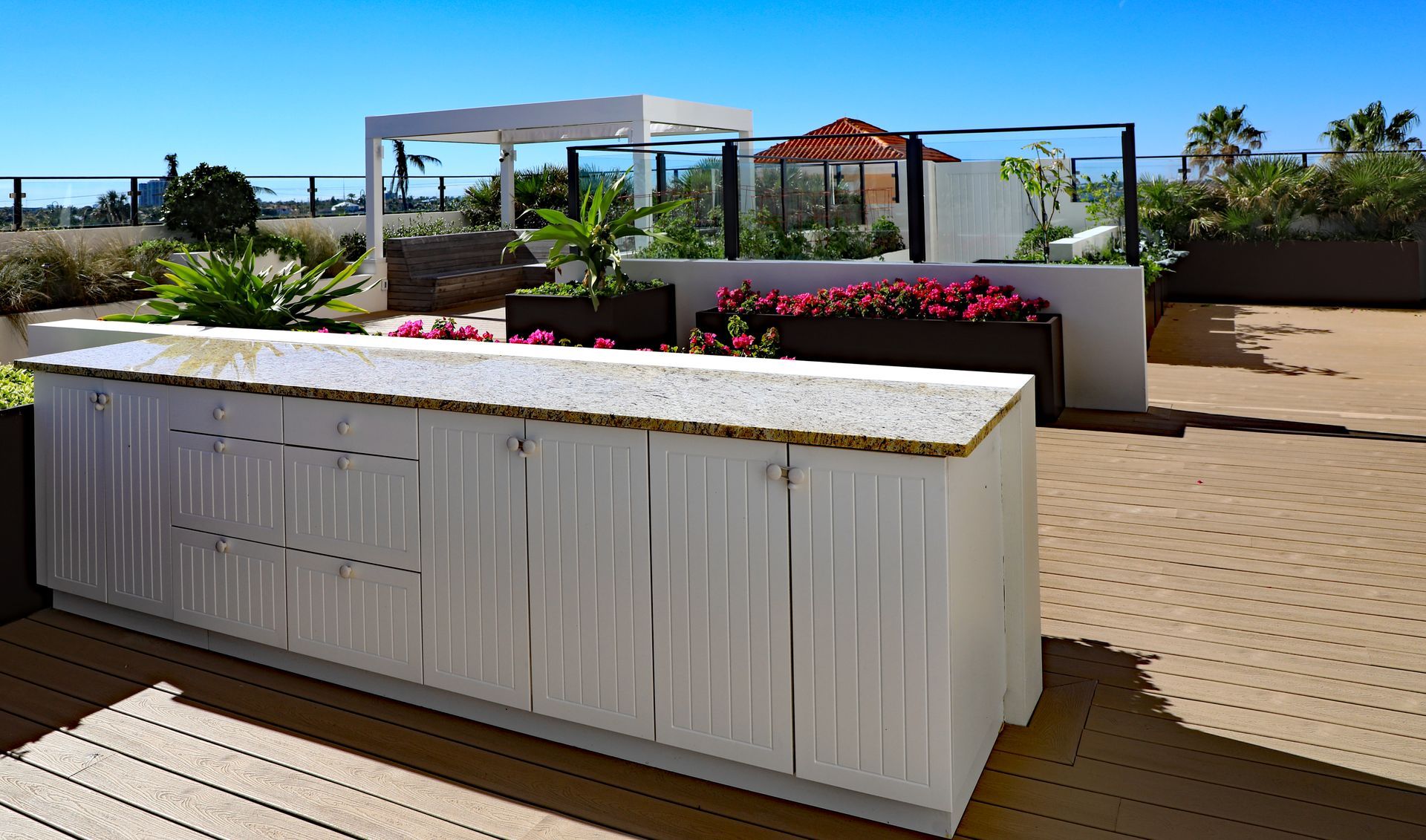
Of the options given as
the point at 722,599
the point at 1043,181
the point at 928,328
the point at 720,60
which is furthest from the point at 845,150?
the point at 720,60

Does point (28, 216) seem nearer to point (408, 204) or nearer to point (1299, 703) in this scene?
point (408, 204)

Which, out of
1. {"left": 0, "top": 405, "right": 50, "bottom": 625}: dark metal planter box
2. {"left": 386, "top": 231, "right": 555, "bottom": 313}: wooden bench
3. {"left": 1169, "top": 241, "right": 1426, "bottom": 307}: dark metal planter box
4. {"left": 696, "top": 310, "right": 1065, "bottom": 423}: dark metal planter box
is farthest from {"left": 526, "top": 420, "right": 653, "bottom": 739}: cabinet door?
{"left": 1169, "top": 241, "right": 1426, "bottom": 307}: dark metal planter box

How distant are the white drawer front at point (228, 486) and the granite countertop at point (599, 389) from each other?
0.17 meters

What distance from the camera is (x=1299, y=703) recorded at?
2.72m

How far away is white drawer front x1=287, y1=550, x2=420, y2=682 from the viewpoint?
2771 mm

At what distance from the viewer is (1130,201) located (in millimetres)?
7055

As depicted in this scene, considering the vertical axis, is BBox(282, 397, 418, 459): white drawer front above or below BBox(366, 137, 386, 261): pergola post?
below

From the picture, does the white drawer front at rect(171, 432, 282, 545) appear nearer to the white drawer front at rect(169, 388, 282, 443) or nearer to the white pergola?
the white drawer front at rect(169, 388, 282, 443)

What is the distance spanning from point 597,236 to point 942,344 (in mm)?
2809

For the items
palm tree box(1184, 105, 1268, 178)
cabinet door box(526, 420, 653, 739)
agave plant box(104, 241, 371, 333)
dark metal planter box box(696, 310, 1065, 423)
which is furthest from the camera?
palm tree box(1184, 105, 1268, 178)

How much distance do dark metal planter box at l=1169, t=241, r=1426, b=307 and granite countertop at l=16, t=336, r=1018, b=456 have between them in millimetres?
12699

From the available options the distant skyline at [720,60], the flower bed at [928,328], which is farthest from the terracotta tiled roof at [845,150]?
the distant skyline at [720,60]

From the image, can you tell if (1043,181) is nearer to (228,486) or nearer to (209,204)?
(228,486)

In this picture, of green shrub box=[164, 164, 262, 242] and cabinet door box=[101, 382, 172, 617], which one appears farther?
green shrub box=[164, 164, 262, 242]
